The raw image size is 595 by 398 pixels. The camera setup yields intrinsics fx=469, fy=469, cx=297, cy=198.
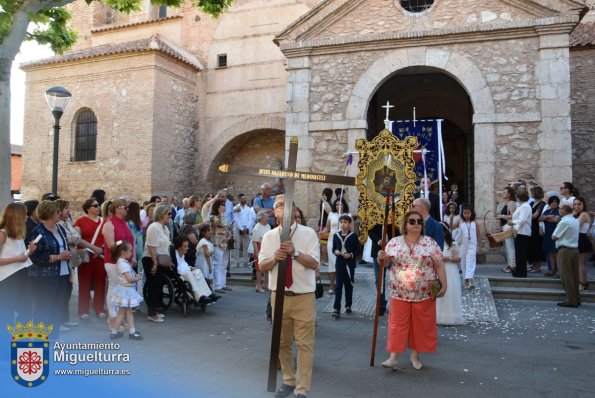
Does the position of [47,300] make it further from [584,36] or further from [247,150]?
[584,36]

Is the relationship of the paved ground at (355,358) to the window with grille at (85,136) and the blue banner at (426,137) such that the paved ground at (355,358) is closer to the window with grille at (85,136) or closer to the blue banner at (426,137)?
the blue banner at (426,137)

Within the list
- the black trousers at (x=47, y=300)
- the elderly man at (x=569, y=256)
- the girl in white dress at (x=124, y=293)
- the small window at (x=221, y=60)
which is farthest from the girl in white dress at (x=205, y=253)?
the small window at (x=221, y=60)

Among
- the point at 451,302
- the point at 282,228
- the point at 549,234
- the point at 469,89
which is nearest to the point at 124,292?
the point at 282,228

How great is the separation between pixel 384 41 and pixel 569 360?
28.7 feet

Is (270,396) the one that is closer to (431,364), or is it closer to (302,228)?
(302,228)

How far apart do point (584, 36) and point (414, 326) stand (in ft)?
43.8

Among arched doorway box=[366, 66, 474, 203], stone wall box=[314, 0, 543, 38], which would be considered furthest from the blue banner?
stone wall box=[314, 0, 543, 38]

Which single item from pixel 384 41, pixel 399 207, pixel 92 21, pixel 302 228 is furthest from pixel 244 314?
pixel 92 21

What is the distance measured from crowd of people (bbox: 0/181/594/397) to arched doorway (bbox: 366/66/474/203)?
493 centimetres

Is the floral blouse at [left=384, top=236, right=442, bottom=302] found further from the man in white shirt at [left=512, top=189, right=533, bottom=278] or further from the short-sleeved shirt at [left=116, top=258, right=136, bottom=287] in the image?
the man in white shirt at [left=512, top=189, right=533, bottom=278]

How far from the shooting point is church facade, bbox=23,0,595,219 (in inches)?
428

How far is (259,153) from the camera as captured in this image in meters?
19.5

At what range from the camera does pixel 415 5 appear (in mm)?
11945

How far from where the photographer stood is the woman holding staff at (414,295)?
495cm
